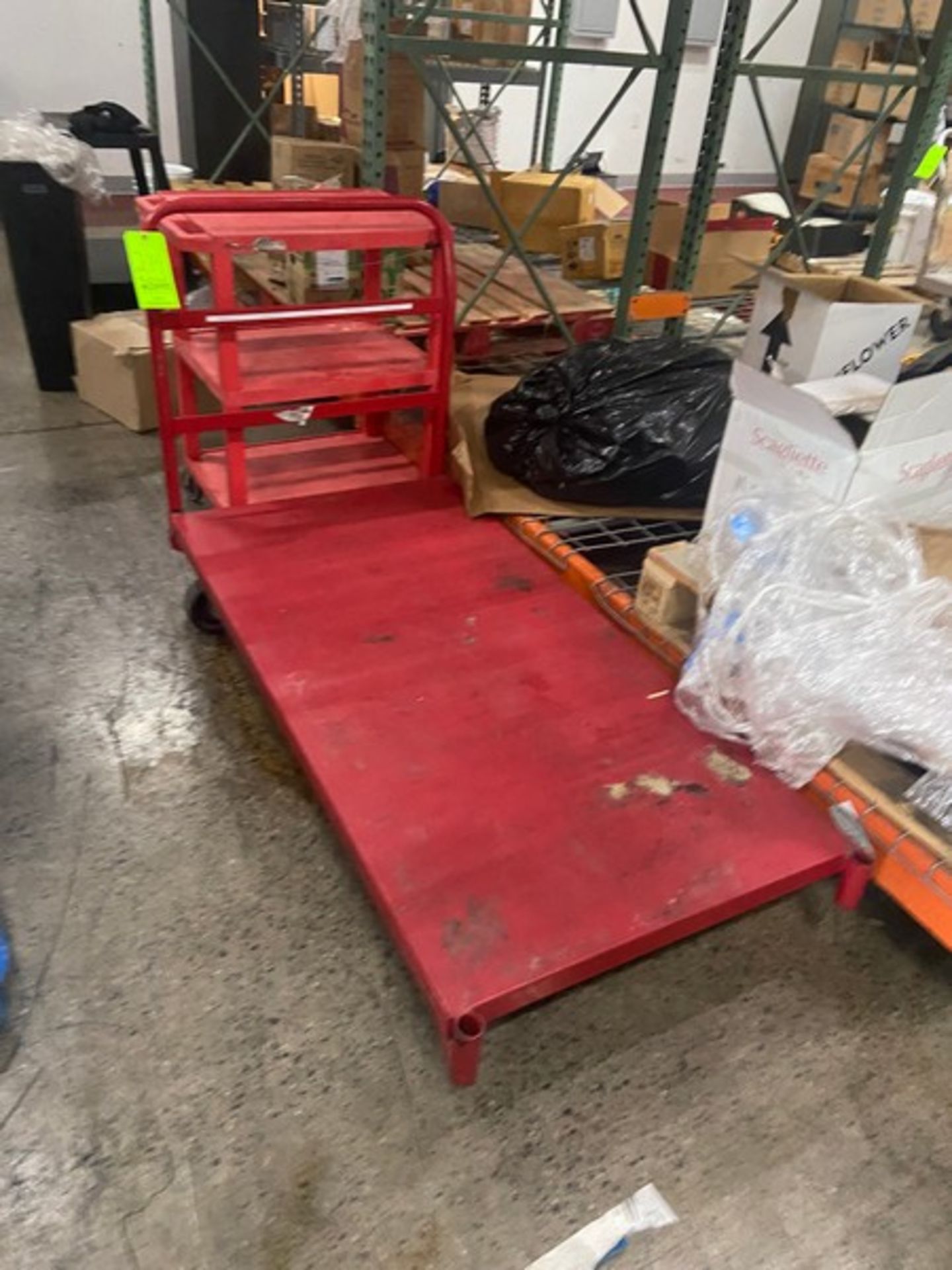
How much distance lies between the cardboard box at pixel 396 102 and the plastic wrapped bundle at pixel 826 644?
7.79 ft

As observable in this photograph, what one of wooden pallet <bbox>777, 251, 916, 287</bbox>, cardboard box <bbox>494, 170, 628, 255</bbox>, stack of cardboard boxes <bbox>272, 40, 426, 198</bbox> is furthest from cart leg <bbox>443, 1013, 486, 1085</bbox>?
wooden pallet <bbox>777, 251, 916, 287</bbox>

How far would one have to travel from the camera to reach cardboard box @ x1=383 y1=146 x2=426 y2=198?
335 centimetres

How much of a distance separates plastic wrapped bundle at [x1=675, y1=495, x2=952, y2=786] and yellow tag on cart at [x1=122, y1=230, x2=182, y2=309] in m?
1.26

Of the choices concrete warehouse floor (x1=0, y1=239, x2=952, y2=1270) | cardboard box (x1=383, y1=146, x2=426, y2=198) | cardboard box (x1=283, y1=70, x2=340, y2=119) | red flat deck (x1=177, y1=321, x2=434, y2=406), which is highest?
cardboard box (x1=283, y1=70, x2=340, y2=119)

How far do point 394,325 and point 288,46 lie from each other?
3620mm

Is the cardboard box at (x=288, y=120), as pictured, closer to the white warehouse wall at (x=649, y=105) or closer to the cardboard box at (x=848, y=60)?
the white warehouse wall at (x=649, y=105)

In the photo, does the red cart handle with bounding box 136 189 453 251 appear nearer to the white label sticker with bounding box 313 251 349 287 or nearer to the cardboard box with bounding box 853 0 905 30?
the white label sticker with bounding box 313 251 349 287

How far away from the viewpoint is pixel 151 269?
1901 millimetres

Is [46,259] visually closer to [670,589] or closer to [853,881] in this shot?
[670,589]

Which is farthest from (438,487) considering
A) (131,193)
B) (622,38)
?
(622,38)

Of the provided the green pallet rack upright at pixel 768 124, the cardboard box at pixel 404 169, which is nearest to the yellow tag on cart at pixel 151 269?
the cardboard box at pixel 404 169

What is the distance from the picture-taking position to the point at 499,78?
5.20 meters

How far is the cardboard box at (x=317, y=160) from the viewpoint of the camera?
3.26 m

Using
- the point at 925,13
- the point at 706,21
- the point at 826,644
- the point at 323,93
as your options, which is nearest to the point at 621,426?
the point at 826,644
